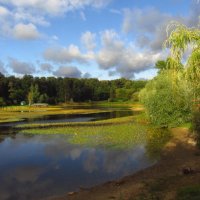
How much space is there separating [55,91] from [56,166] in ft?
491

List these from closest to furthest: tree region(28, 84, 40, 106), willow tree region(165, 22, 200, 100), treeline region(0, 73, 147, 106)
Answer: willow tree region(165, 22, 200, 100) < tree region(28, 84, 40, 106) < treeline region(0, 73, 147, 106)

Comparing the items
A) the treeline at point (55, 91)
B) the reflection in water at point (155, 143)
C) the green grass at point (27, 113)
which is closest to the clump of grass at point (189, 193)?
the reflection in water at point (155, 143)

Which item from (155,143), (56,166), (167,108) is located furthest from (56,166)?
(167,108)

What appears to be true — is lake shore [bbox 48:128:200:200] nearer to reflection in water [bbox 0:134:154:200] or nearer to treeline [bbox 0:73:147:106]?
reflection in water [bbox 0:134:154:200]

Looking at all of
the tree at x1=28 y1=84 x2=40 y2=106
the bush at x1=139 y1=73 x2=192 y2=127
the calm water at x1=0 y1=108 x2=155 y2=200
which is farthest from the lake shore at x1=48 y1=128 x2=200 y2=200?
the tree at x1=28 y1=84 x2=40 y2=106

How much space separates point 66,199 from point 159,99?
30.1 metres

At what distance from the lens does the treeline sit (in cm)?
14150

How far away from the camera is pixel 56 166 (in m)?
22.7

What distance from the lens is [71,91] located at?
17012 cm

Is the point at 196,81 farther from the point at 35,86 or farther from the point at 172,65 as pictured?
the point at 35,86

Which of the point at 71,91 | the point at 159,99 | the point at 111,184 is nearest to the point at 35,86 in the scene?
the point at 71,91

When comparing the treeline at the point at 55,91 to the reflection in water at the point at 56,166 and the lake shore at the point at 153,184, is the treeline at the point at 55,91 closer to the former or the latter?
the reflection in water at the point at 56,166

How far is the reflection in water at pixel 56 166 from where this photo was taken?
1759cm

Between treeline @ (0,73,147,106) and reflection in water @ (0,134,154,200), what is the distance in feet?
334
